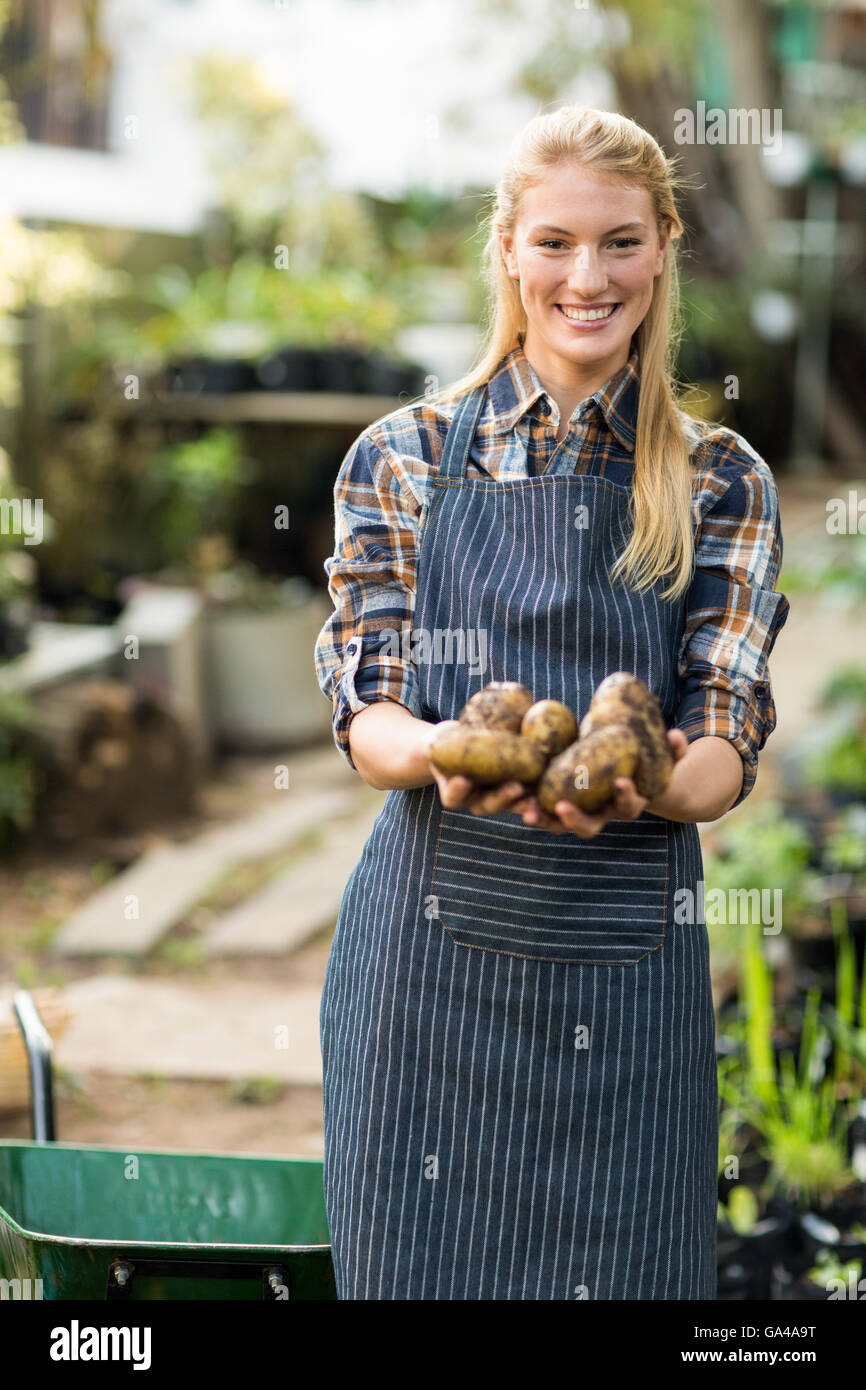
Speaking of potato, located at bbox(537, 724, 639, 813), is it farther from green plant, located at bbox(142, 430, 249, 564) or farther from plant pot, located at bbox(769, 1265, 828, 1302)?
green plant, located at bbox(142, 430, 249, 564)

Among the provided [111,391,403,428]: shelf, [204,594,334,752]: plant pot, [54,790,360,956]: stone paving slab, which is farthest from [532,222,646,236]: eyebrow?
[111,391,403,428]: shelf

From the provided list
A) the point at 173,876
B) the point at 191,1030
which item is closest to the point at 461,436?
the point at 191,1030

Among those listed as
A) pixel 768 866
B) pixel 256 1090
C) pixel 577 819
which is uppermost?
pixel 577 819

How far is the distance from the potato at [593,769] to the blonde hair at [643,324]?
281 millimetres

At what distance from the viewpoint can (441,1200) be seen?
148 centimetres

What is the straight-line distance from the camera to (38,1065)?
1962mm

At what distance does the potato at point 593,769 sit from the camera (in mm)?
1236

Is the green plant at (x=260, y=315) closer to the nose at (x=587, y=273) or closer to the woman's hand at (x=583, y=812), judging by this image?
the nose at (x=587, y=273)

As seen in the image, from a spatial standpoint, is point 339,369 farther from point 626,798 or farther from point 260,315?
point 626,798

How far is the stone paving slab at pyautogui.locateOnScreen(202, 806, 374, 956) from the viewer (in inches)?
162

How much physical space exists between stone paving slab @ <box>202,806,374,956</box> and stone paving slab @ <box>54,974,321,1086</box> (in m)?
0.21

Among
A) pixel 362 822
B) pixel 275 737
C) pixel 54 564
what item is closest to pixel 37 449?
pixel 54 564

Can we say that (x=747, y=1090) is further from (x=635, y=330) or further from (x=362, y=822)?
(x=362, y=822)

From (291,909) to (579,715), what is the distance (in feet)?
9.81
